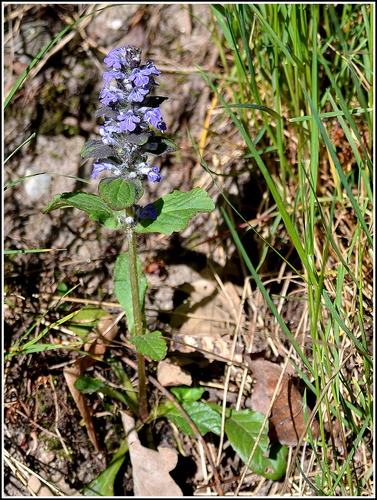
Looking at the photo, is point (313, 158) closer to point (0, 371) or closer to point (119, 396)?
→ point (119, 396)

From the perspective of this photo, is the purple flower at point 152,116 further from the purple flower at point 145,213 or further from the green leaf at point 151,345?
the green leaf at point 151,345

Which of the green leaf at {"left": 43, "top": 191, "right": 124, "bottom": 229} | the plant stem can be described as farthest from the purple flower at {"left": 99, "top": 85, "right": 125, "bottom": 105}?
the plant stem

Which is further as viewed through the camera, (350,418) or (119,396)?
Result: (119,396)

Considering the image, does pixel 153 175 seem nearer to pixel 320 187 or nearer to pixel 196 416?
pixel 320 187

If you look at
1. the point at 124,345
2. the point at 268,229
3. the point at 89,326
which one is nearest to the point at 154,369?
the point at 124,345

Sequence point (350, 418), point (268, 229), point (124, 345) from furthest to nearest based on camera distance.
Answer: point (268, 229), point (124, 345), point (350, 418)

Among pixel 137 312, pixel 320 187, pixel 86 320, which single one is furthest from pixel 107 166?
pixel 320 187

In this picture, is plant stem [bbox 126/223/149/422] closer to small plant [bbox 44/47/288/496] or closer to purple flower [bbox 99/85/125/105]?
small plant [bbox 44/47/288/496]

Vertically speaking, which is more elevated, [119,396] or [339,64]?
[339,64]
